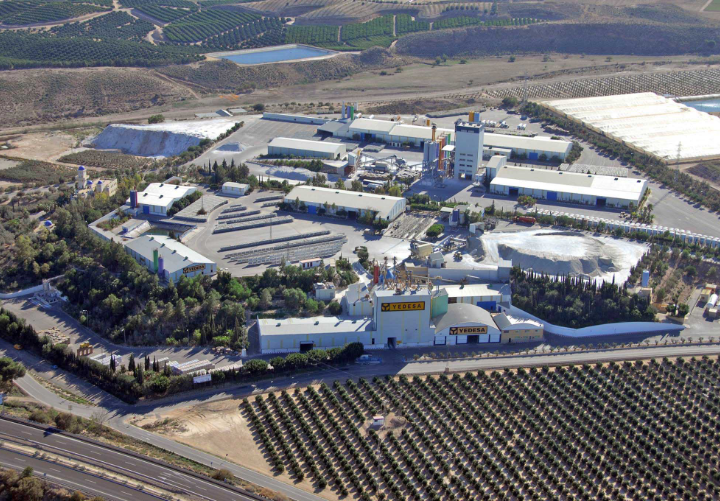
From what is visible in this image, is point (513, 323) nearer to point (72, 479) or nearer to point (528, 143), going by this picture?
point (72, 479)

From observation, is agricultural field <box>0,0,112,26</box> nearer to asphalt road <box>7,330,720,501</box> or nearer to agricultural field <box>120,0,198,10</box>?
agricultural field <box>120,0,198,10</box>

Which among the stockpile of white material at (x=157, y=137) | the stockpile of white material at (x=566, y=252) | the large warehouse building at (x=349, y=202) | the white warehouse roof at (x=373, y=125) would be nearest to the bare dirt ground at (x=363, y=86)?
the stockpile of white material at (x=157, y=137)

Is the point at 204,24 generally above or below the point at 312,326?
above

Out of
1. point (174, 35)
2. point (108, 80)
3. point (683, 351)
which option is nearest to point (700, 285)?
point (683, 351)

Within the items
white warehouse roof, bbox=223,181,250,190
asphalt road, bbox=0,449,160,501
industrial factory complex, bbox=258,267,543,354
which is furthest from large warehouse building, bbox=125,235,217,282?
asphalt road, bbox=0,449,160,501

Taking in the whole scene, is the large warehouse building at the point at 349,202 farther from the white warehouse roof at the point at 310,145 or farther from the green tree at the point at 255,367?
the green tree at the point at 255,367

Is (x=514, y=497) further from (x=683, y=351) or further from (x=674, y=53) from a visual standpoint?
(x=674, y=53)

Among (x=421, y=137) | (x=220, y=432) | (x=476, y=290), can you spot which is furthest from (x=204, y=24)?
(x=220, y=432)
